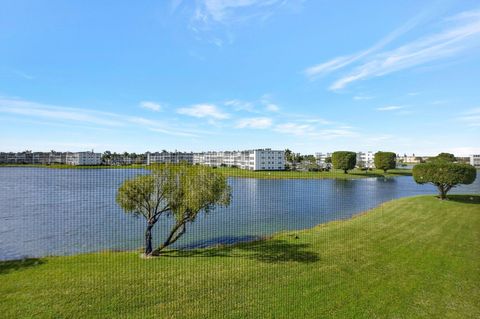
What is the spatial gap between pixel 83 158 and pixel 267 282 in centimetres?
7748

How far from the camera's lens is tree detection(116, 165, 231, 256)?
33.8 feet

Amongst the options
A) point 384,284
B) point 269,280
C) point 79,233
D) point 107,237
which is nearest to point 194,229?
point 107,237

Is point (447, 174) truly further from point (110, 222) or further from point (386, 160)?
point (386, 160)

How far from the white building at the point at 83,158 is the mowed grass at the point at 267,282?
234 ft

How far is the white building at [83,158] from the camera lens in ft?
239

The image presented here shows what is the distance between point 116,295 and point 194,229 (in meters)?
9.27

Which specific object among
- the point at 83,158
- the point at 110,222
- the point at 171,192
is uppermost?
the point at 83,158

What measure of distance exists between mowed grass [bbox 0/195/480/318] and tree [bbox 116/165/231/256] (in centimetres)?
144

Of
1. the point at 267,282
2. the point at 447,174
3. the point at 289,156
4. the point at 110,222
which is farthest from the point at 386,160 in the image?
the point at 267,282

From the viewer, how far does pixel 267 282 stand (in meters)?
7.36

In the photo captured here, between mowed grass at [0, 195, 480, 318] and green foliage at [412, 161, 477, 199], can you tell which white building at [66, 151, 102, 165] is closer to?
mowed grass at [0, 195, 480, 318]

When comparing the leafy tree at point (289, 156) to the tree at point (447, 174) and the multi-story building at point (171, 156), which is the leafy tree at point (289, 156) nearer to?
the multi-story building at point (171, 156)

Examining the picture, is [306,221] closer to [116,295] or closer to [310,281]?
[310,281]

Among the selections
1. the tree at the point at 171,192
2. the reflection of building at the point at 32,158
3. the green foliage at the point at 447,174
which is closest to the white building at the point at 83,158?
the reflection of building at the point at 32,158
